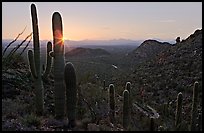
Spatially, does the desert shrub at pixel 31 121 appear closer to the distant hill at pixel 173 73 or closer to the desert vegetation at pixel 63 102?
the desert vegetation at pixel 63 102

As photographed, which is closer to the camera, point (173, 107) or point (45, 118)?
point (45, 118)

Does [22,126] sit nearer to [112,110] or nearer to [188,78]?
[112,110]

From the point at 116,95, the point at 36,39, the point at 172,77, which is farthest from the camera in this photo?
the point at 172,77

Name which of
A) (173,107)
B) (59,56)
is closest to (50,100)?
(59,56)

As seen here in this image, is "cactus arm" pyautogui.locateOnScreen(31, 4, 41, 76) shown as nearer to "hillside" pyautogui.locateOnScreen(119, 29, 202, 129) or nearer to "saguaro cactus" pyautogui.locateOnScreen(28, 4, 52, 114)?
"saguaro cactus" pyautogui.locateOnScreen(28, 4, 52, 114)

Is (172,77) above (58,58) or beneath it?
beneath

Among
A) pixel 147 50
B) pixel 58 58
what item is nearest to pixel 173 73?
pixel 58 58

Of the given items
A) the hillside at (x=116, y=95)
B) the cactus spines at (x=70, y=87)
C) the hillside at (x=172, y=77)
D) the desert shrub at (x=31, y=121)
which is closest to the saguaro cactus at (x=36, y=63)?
the hillside at (x=116, y=95)

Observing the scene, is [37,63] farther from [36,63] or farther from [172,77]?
[172,77]

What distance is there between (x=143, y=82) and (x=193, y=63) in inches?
170

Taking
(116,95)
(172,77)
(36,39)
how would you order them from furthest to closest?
(172,77), (116,95), (36,39)

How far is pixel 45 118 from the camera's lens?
9.74 metres

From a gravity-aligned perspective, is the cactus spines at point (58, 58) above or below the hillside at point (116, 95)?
above

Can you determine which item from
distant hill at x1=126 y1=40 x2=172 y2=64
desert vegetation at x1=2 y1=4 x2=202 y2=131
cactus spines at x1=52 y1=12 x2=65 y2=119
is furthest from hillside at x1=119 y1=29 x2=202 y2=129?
distant hill at x1=126 y1=40 x2=172 y2=64
